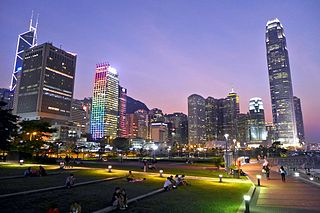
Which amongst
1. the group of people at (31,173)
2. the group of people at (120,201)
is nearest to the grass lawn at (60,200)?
the group of people at (120,201)

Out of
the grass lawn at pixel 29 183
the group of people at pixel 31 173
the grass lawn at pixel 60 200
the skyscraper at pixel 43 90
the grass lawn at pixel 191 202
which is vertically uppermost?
the skyscraper at pixel 43 90

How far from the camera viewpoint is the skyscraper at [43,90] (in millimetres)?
181750

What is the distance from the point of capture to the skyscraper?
181750 millimetres

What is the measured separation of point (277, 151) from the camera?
14275cm

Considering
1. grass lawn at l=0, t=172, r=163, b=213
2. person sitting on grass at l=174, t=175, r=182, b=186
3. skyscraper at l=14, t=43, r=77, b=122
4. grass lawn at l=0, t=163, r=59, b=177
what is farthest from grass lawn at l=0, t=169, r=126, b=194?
skyscraper at l=14, t=43, r=77, b=122

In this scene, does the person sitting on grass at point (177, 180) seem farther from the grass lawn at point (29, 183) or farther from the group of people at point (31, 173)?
the group of people at point (31, 173)

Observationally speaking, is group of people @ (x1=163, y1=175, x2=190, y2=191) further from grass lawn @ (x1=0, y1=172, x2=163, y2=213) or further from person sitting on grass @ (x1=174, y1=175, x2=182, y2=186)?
grass lawn @ (x1=0, y1=172, x2=163, y2=213)

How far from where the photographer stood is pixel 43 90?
18262cm

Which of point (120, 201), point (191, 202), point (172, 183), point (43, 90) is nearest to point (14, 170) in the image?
point (172, 183)

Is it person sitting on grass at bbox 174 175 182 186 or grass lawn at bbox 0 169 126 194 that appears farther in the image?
person sitting on grass at bbox 174 175 182 186

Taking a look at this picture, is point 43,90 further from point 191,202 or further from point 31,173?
point 191,202

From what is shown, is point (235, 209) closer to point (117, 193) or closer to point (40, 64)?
point (117, 193)

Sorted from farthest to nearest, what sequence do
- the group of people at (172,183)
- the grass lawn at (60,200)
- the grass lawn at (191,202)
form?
the group of people at (172,183), the grass lawn at (191,202), the grass lawn at (60,200)

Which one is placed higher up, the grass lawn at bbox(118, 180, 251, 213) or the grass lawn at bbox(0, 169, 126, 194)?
the grass lawn at bbox(0, 169, 126, 194)
